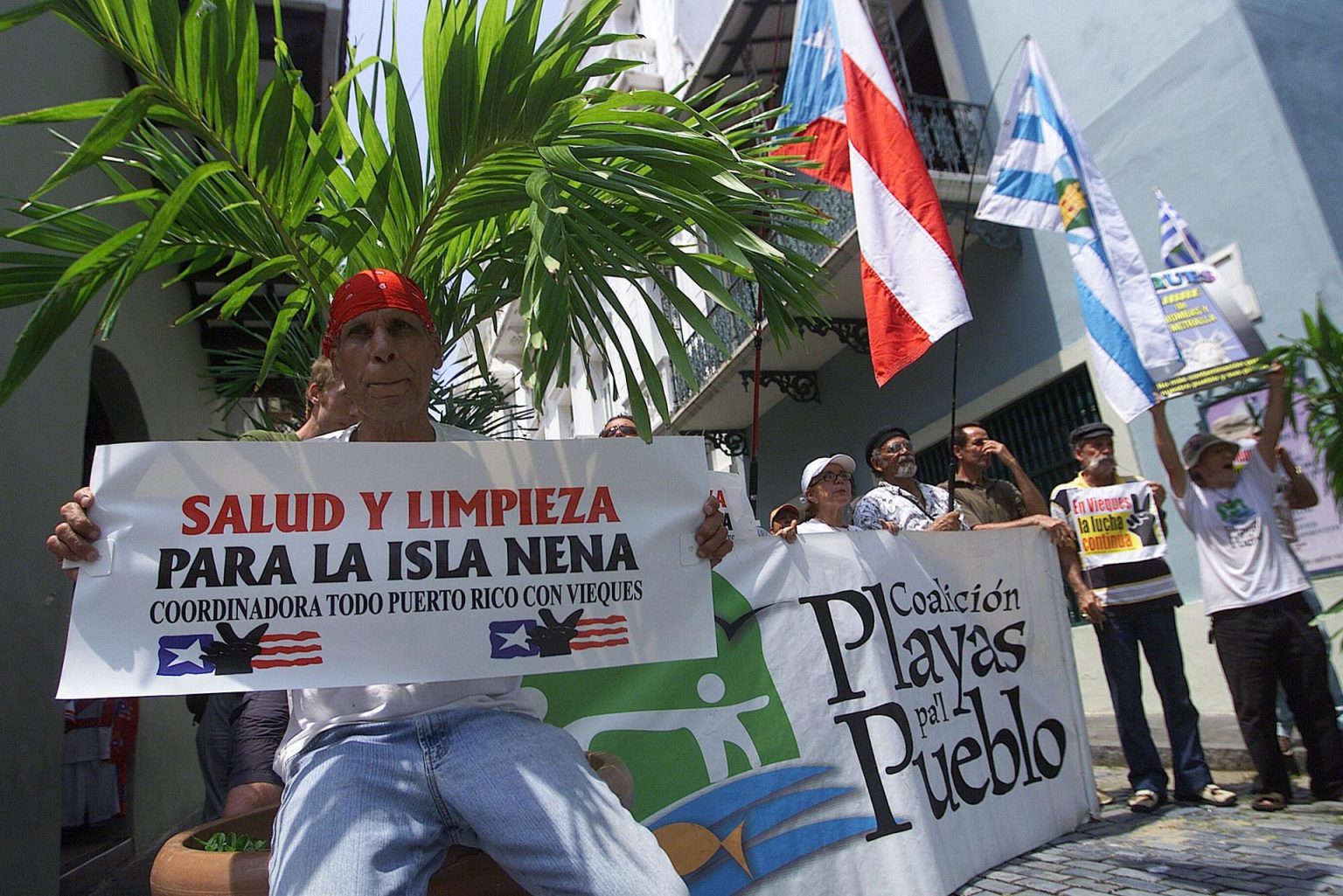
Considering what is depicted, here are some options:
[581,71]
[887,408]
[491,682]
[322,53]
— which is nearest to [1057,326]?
[887,408]

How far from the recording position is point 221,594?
1.94 meters

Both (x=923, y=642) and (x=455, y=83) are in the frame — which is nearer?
(x=455, y=83)

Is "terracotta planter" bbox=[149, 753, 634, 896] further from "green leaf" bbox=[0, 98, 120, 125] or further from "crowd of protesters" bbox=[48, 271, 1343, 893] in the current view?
"green leaf" bbox=[0, 98, 120, 125]

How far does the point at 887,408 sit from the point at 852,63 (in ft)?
21.5

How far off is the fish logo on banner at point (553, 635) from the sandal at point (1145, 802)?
11.7 feet

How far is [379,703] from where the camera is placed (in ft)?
6.07

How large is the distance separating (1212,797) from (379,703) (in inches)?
169

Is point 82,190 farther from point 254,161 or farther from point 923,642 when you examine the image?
point 923,642

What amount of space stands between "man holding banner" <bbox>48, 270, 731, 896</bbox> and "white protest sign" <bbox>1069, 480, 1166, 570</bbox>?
3.95 m

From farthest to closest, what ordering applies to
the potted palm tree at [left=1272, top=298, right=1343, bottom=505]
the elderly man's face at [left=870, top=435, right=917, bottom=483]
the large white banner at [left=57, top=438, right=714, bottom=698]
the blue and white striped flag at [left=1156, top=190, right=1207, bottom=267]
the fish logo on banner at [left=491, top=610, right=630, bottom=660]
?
1. the blue and white striped flag at [left=1156, top=190, right=1207, bottom=267]
2. the elderly man's face at [left=870, top=435, right=917, bottom=483]
3. the potted palm tree at [left=1272, top=298, right=1343, bottom=505]
4. the fish logo on banner at [left=491, top=610, right=630, bottom=660]
5. the large white banner at [left=57, top=438, right=714, bottom=698]

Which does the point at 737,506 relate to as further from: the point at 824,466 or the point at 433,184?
the point at 433,184

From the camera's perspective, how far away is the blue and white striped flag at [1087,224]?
5031 mm

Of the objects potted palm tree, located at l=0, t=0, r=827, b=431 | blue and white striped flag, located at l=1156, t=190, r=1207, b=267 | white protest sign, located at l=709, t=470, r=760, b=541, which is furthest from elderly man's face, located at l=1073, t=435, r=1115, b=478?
potted palm tree, located at l=0, t=0, r=827, b=431

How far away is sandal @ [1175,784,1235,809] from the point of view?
4.46 meters
